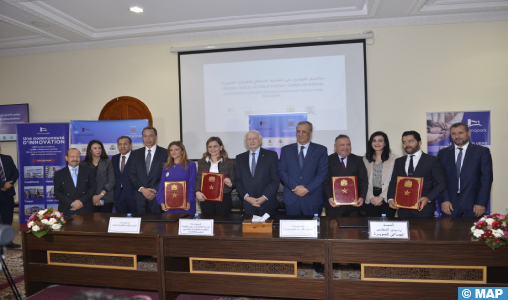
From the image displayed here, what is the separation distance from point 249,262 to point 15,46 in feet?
19.5

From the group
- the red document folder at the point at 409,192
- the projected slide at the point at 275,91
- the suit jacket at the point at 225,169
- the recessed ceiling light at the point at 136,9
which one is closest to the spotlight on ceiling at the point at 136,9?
the recessed ceiling light at the point at 136,9

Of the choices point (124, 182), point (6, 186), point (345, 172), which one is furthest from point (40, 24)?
point (345, 172)

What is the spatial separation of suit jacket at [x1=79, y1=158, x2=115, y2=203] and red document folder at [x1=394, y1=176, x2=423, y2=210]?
334 cm

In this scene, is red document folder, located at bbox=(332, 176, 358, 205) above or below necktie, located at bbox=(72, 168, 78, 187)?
below

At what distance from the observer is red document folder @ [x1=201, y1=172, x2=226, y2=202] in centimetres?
333

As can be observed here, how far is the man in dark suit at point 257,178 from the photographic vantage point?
3301 mm

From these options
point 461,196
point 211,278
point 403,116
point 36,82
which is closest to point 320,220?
point 211,278

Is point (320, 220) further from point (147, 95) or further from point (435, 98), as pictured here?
point (147, 95)

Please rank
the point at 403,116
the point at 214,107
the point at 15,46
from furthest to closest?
the point at 15,46
the point at 214,107
the point at 403,116

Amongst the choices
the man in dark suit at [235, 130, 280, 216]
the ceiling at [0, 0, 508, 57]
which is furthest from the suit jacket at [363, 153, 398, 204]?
the ceiling at [0, 0, 508, 57]

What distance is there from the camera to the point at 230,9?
168 inches

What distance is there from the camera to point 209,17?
A: 15.0 feet

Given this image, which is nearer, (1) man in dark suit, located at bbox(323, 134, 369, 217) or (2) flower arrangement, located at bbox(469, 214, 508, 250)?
(2) flower arrangement, located at bbox(469, 214, 508, 250)

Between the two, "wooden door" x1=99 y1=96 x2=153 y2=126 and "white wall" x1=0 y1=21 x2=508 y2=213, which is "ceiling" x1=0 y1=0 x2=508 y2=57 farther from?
"wooden door" x1=99 y1=96 x2=153 y2=126
